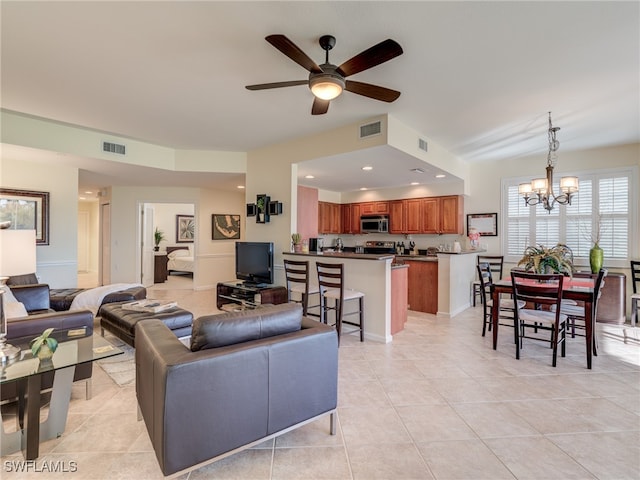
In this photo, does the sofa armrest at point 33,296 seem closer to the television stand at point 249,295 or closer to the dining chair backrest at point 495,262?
the television stand at point 249,295

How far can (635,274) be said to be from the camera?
5043mm

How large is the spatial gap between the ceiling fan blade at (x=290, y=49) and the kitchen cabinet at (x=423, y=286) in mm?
4069

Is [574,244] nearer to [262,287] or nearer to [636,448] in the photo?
[636,448]

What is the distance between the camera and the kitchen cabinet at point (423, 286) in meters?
5.38

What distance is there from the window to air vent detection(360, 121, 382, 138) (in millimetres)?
3659

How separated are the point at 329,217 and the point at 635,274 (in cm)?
564

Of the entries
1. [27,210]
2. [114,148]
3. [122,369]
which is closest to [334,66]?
[122,369]

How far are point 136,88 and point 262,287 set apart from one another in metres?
2.97

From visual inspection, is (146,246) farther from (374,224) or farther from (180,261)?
(374,224)

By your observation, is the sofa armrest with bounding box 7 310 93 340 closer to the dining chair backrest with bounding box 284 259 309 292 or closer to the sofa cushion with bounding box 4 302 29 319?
the sofa cushion with bounding box 4 302 29 319

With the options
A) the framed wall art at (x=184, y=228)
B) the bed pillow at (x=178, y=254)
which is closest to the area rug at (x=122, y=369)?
the bed pillow at (x=178, y=254)

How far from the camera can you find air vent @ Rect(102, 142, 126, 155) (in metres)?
4.85

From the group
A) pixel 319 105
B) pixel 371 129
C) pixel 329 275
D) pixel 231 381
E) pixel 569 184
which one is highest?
pixel 371 129

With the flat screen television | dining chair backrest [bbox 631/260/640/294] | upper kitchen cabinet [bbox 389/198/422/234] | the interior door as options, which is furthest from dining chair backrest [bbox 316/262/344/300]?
the interior door
